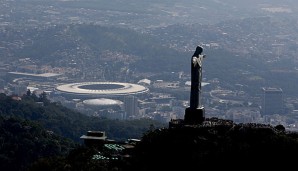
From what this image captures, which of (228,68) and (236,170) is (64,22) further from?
(236,170)

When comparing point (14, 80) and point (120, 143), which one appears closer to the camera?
point (120, 143)

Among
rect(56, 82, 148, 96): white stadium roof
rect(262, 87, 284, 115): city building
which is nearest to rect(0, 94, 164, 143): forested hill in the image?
rect(262, 87, 284, 115): city building

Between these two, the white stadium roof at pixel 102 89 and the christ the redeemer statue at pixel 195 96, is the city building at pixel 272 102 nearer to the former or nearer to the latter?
the white stadium roof at pixel 102 89

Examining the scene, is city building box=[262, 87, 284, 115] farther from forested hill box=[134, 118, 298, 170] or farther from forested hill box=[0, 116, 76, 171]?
forested hill box=[134, 118, 298, 170]

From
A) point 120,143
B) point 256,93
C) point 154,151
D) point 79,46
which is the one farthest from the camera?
point 79,46

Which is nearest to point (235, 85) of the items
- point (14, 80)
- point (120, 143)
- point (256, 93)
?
point (256, 93)

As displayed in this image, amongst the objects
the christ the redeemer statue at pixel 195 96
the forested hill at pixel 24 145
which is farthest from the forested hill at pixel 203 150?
the forested hill at pixel 24 145

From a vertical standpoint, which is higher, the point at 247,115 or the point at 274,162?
the point at 274,162
